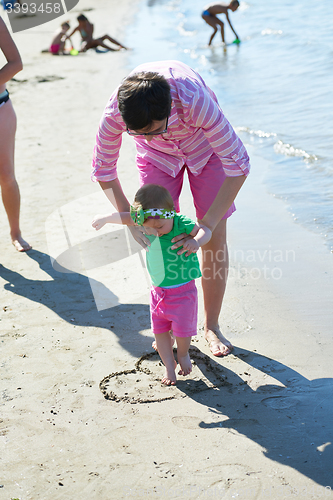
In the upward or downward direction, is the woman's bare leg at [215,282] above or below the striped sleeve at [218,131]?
below

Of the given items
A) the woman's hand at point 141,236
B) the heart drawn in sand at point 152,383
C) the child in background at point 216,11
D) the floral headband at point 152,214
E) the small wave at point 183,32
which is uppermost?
the floral headband at point 152,214

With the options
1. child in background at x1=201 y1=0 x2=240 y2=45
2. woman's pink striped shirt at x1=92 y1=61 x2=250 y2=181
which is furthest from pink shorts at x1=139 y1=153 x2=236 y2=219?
child in background at x1=201 y1=0 x2=240 y2=45

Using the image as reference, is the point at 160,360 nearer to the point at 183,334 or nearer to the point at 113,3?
the point at 183,334

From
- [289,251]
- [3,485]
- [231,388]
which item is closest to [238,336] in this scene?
[231,388]

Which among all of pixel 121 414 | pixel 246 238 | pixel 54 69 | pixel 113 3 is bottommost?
pixel 113 3

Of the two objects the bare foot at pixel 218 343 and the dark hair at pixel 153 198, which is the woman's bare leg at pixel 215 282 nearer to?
the bare foot at pixel 218 343

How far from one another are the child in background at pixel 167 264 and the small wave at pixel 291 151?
3763 millimetres

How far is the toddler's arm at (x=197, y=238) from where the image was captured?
2.44m

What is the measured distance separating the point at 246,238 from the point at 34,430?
8.06 ft

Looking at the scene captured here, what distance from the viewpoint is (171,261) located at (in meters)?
2.56

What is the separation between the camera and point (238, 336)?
10.3ft

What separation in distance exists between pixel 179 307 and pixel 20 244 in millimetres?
2127

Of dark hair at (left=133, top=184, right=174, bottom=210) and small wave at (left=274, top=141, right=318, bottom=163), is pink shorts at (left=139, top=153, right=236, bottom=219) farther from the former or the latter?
small wave at (left=274, top=141, right=318, bottom=163)

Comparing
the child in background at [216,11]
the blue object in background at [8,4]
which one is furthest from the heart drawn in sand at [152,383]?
the blue object in background at [8,4]
